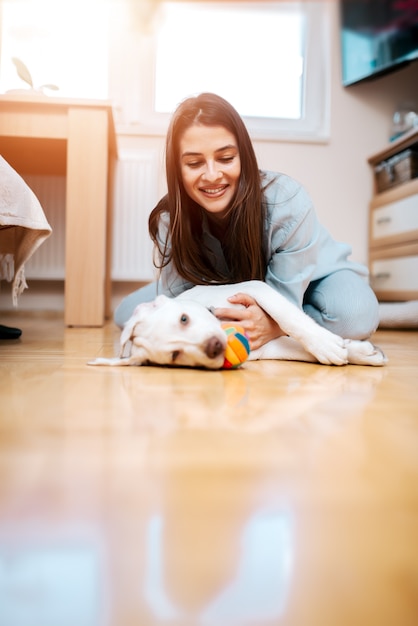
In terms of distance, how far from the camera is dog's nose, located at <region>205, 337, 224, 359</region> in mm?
1104

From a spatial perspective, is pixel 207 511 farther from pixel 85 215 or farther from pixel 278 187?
pixel 85 215

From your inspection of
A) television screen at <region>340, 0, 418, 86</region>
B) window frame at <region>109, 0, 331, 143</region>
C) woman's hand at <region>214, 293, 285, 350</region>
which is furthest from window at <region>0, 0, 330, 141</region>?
woman's hand at <region>214, 293, 285, 350</region>

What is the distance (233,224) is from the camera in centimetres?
150

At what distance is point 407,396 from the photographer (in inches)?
35.5

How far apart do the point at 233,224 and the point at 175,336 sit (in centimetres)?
49

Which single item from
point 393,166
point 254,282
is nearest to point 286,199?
point 254,282

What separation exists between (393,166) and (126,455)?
9.97 feet

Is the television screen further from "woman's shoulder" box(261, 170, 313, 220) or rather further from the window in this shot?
"woman's shoulder" box(261, 170, 313, 220)

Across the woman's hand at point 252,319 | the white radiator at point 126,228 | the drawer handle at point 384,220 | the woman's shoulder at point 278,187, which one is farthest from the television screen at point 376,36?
the woman's hand at point 252,319

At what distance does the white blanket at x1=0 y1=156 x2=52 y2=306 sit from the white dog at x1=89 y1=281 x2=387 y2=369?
487mm

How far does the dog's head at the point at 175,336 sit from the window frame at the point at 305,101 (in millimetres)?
2494

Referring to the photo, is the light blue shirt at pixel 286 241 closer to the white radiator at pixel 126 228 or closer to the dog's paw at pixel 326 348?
the dog's paw at pixel 326 348

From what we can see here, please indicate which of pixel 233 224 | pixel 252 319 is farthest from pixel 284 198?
pixel 252 319

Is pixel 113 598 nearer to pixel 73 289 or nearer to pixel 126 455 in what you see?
pixel 126 455
